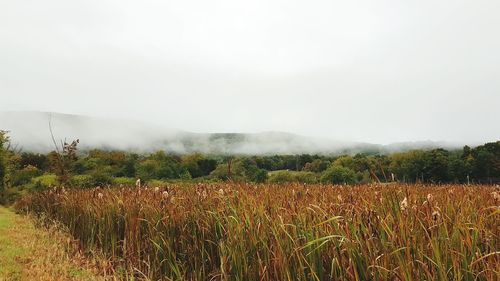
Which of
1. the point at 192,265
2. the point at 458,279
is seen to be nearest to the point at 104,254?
the point at 192,265

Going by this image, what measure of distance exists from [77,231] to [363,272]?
29.1ft

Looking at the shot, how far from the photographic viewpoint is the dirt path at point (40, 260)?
6379 millimetres

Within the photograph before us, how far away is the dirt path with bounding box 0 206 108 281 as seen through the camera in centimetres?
638

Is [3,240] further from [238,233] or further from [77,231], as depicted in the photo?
[238,233]

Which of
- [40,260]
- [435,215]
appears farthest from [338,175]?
[435,215]

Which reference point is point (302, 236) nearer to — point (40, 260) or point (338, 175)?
point (40, 260)

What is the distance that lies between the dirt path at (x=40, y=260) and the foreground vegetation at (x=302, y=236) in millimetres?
564

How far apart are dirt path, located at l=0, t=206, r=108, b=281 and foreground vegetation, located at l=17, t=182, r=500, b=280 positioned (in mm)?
564

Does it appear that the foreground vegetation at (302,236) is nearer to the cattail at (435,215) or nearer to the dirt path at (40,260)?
the cattail at (435,215)

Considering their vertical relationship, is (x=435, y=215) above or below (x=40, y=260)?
above

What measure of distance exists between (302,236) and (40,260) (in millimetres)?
6042

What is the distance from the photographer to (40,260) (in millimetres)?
7305

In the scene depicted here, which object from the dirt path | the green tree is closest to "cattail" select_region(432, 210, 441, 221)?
the dirt path

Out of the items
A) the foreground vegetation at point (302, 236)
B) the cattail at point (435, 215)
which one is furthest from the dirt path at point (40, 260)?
the cattail at point (435, 215)
